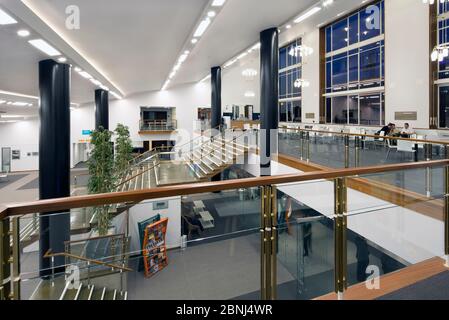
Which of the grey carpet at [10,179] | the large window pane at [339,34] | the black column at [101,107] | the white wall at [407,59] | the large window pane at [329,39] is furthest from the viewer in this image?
the grey carpet at [10,179]

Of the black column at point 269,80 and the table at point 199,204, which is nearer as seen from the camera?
the table at point 199,204

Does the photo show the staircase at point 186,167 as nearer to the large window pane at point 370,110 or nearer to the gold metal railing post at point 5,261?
the large window pane at point 370,110

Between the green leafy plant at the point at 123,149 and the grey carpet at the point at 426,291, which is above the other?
the green leafy plant at the point at 123,149

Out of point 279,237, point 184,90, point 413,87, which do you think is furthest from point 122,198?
point 184,90

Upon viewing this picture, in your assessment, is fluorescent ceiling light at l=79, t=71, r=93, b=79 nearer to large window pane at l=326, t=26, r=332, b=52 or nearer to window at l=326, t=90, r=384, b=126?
window at l=326, t=90, r=384, b=126

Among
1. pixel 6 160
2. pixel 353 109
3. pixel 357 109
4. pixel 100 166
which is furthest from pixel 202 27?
pixel 6 160

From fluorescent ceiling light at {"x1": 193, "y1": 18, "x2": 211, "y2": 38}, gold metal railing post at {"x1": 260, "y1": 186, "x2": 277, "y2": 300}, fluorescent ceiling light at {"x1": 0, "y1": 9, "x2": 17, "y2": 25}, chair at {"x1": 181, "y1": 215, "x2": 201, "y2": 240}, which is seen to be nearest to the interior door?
fluorescent ceiling light at {"x1": 193, "y1": 18, "x2": 211, "y2": 38}

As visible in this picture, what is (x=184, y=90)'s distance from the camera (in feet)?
65.9

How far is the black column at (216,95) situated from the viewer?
13203 millimetres

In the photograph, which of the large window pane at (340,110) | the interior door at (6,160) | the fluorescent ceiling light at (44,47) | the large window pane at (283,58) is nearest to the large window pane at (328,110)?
the large window pane at (340,110)

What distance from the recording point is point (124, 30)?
6.09 m

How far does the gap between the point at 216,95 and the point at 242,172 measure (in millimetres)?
3941

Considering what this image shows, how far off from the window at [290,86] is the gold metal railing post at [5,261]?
1872cm

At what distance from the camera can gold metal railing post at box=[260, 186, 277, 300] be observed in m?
2.04
